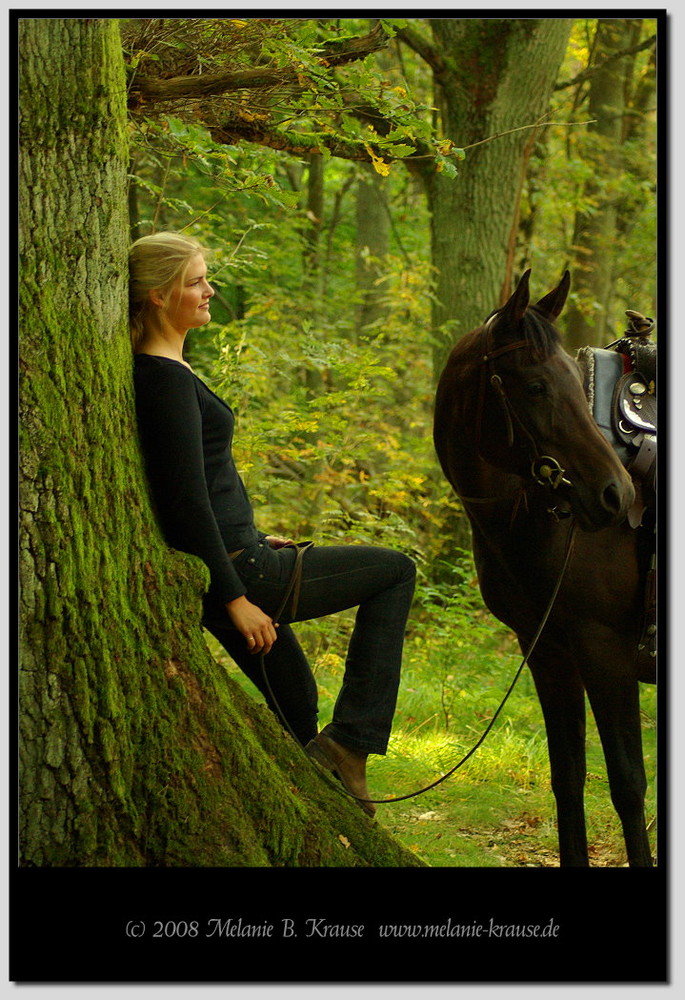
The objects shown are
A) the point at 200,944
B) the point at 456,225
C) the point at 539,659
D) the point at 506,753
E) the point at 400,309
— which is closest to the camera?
the point at 200,944

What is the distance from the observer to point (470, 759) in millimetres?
5258

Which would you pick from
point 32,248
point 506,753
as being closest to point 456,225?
point 506,753

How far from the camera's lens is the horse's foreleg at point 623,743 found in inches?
139

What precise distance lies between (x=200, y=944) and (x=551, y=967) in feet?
3.73

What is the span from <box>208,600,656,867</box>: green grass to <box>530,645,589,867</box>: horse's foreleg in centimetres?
44

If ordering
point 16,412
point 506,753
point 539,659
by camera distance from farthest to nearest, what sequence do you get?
point 506,753
point 539,659
point 16,412

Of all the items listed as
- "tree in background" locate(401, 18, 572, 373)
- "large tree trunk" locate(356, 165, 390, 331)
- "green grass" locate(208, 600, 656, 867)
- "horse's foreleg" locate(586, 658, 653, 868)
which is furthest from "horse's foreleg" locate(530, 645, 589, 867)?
"large tree trunk" locate(356, 165, 390, 331)

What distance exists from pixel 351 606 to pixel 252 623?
13.9 inches

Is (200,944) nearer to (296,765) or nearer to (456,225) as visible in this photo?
(296,765)

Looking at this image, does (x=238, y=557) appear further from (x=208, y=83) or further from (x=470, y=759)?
(x=470, y=759)

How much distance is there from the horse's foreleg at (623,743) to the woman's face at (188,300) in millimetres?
2043

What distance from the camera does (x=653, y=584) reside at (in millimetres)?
3555

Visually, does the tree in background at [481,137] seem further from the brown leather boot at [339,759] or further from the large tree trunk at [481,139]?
the brown leather boot at [339,759]

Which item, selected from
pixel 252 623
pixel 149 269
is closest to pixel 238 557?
pixel 252 623
